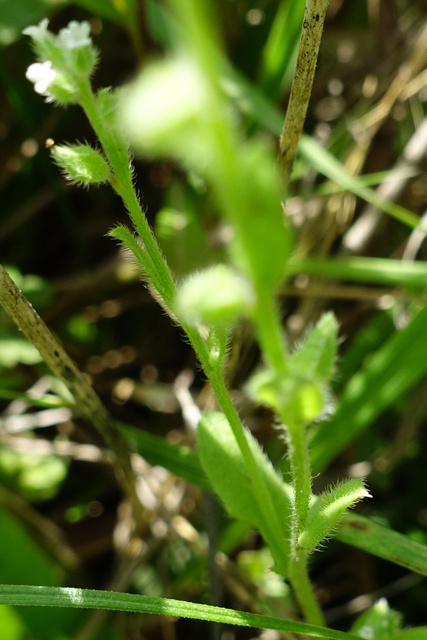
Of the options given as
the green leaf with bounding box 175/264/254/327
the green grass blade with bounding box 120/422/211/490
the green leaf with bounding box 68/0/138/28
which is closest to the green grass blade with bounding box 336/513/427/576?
the green grass blade with bounding box 120/422/211/490

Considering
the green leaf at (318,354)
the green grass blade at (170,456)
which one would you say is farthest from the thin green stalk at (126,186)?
the green grass blade at (170,456)

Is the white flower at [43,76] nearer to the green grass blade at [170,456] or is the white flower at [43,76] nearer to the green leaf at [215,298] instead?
the green leaf at [215,298]

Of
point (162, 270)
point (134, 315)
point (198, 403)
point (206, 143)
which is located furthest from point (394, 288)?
point (206, 143)

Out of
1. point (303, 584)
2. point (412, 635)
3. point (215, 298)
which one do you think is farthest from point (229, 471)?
point (215, 298)

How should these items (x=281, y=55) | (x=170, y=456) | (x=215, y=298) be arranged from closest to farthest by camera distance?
(x=215, y=298) → (x=170, y=456) → (x=281, y=55)

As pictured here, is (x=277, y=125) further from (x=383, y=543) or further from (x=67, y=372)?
(x=383, y=543)

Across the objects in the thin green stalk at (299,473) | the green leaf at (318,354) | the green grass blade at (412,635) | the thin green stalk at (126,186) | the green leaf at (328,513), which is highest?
the thin green stalk at (126,186)
